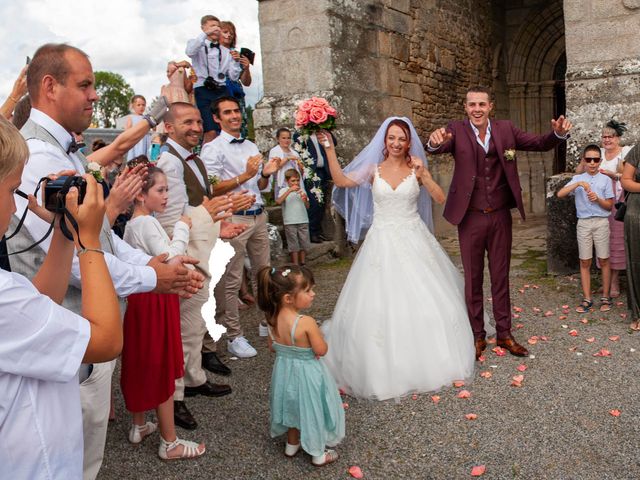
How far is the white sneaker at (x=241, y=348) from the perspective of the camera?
4.92 metres

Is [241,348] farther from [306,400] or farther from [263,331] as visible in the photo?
[306,400]

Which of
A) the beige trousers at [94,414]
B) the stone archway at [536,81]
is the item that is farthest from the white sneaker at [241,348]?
the stone archway at [536,81]

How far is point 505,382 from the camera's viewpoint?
4156mm

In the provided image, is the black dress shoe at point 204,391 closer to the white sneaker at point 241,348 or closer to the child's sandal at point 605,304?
the white sneaker at point 241,348

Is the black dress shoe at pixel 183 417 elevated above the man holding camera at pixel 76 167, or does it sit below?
below

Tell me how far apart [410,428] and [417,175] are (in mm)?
2022

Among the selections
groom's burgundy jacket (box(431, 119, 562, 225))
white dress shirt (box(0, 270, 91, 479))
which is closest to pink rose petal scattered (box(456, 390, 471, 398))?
groom's burgundy jacket (box(431, 119, 562, 225))

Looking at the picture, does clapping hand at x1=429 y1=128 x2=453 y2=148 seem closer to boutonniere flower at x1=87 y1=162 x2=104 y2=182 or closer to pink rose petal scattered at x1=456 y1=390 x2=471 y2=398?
pink rose petal scattered at x1=456 y1=390 x2=471 y2=398

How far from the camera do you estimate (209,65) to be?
6.90 m

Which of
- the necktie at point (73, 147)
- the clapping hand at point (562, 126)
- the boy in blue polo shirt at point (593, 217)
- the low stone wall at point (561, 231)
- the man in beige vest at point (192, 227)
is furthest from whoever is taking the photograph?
the low stone wall at point (561, 231)

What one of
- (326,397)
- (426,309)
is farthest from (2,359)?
(426,309)

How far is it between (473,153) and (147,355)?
9.20ft

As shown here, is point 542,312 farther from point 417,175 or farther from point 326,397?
point 326,397

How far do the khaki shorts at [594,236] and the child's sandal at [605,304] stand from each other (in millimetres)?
409
